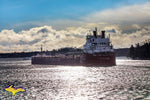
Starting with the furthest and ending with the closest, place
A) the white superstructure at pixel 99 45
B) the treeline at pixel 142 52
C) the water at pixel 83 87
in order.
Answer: the treeline at pixel 142 52 < the white superstructure at pixel 99 45 < the water at pixel 83 87

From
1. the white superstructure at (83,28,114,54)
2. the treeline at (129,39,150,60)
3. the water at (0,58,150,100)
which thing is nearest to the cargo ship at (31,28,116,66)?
the white superstructure at (83,28,114,54)

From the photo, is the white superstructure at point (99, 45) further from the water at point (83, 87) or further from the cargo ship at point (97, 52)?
the water at point (83, 87)

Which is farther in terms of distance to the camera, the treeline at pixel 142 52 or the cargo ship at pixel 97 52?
the treeline at pixel 142 52

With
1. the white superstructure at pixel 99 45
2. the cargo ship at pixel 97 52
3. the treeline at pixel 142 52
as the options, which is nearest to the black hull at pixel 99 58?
the cargo ship at pixel 97 52

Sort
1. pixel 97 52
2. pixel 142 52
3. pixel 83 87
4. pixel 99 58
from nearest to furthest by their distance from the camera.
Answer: pixel 83 87
pixel 99 58
pixel 97 52
pixel 142 52

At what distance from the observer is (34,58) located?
125375 millimetres

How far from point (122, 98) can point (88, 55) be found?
5037 centimetres

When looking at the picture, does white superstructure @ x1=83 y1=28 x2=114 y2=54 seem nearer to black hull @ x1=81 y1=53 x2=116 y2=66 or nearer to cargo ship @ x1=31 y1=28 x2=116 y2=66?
cargo ship @ x1=31 y1=28 x2=116 y2=66

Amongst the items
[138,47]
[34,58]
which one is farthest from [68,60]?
[138,47]

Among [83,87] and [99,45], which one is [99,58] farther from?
[83,87]

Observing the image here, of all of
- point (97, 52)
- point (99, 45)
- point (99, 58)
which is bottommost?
point (99, 58)

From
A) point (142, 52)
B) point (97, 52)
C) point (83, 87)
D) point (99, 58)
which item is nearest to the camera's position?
point (83, 87)

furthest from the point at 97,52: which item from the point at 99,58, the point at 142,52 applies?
the point at 142,52

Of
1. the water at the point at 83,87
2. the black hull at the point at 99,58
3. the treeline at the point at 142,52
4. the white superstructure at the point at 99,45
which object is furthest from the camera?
the treeline at the point at 142,52
